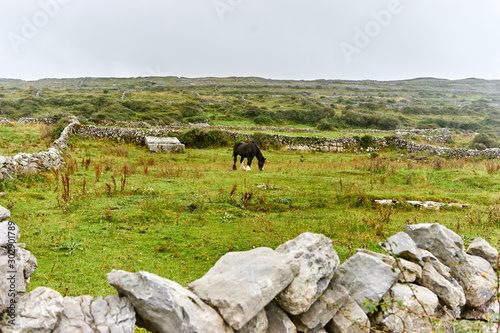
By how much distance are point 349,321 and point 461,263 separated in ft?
Result: 10.4

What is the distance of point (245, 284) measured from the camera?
13.6ft

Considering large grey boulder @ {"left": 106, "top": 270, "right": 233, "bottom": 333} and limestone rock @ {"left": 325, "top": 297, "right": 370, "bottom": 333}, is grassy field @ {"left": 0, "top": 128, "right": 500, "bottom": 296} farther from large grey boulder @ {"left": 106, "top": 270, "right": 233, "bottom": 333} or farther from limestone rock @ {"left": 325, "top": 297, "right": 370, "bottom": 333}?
limestone rock @ {"left": 325, "top": 297, "right": 370, "bottom": 333}

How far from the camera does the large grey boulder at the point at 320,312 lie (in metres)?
4.59

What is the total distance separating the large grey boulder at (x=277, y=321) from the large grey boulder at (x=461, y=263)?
371 cm

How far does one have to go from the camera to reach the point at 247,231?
31.0ft

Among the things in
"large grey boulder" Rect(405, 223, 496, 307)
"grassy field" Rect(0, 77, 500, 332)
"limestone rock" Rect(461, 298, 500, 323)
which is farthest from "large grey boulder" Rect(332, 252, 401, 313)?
"grassy field" Rect(0, 77, 500, 332)

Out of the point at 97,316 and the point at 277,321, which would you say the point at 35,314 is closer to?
the point at 97,316

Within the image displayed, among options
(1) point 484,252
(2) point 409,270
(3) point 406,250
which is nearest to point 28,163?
(3) point 406,250

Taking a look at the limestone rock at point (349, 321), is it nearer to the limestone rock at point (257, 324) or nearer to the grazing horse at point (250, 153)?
the limestone rock at point (257, 324)

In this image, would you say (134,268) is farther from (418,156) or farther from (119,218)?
(418,156)

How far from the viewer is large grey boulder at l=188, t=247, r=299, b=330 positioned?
12.7 feet

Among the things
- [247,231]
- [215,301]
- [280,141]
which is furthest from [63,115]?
[215,301]

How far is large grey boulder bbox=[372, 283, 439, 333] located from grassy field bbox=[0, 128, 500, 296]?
7.89 ft

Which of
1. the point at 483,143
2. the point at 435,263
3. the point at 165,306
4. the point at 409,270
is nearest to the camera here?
the point at 165,306
